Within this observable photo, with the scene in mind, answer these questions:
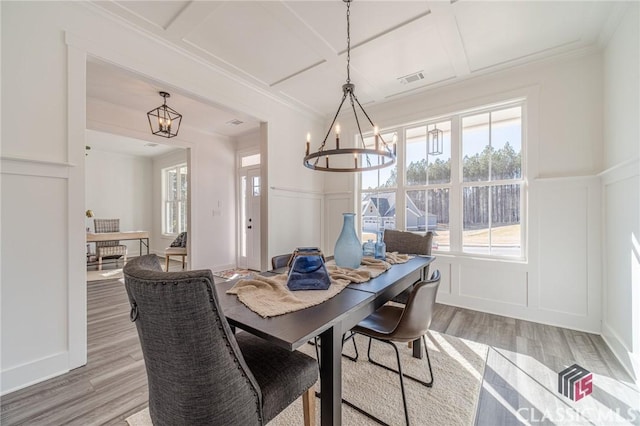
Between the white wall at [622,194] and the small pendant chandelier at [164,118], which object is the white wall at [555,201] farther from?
the small pendant chandelier at [164,118]

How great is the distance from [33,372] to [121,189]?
650cm

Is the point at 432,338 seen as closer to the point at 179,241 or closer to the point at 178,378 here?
the point at 178,378

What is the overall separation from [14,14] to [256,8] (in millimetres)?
1559

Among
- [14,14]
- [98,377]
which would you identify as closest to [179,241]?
[98,377]

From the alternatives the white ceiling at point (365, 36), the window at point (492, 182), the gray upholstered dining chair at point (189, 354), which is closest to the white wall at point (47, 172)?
the white ceiling at point (365, 36)

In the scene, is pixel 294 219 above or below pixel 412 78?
below

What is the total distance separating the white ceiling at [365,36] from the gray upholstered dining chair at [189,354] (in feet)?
7.13

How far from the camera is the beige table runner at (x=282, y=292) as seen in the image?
1.17 m

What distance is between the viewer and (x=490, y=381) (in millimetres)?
1788

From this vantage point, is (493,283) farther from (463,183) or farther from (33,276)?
(33,276)

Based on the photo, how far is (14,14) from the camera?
1.69 meters

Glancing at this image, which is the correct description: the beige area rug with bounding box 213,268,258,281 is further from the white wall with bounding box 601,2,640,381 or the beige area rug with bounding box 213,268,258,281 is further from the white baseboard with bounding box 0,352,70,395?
the white wall with bounding box 601,2,640,381

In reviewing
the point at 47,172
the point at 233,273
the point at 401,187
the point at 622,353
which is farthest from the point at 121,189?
the point at 622,353

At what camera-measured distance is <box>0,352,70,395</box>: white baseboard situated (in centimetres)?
165
